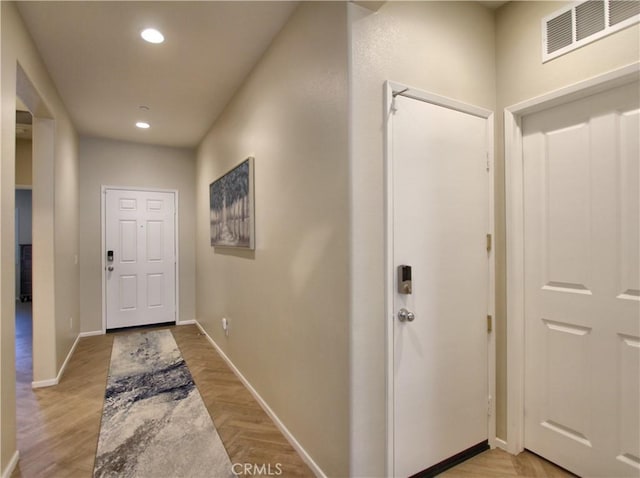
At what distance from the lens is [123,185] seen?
15.5 ft

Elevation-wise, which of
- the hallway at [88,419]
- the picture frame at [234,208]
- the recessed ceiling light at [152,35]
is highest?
the recessed ceiling light at [152,35]

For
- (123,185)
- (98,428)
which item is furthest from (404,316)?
(123,185)

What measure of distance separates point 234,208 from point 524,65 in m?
2.40

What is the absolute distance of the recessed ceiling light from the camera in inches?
85.9

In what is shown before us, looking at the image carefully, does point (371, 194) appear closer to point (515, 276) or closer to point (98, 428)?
point (515, 276)

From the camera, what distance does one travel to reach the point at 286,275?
7.02ft

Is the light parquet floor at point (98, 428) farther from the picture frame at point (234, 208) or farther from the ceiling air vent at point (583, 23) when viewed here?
the ceiling air vent at point (583, 23)

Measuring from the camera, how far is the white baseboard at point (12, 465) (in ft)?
5.78

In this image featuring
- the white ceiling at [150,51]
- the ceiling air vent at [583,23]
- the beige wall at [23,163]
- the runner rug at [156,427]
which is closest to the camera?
the ceiling air vent at [583,23]

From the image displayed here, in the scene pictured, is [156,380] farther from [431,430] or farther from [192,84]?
[192,84]

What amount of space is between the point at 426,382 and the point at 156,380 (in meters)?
2.48

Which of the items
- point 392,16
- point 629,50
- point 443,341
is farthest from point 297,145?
point 629,50

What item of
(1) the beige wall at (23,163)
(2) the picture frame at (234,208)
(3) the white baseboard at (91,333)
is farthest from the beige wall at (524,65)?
(1) the beige wall at (23,163)

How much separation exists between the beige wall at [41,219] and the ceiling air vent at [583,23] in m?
2.93
